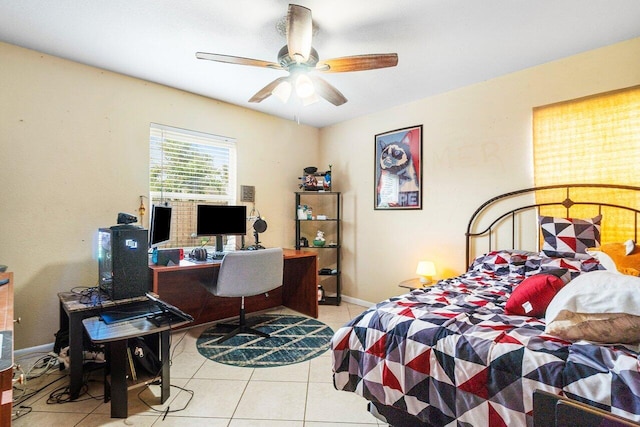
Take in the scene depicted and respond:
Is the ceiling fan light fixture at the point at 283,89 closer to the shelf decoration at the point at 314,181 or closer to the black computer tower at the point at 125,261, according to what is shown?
the black computer tower at the point at 125,261

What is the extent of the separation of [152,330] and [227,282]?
879mm

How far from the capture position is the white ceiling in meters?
1.85

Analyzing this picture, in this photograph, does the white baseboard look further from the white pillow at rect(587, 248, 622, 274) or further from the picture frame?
the white pillow at rect(587, 248, 622, 274)

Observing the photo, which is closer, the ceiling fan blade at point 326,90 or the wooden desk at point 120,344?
the wooden desk at point 120,344

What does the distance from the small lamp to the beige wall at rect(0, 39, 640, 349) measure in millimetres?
181

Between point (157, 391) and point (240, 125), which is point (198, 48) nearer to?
point (240, 125)

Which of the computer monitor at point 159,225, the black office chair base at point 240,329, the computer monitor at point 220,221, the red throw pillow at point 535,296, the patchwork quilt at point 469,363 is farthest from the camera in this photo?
the computer monitor at point 220,221

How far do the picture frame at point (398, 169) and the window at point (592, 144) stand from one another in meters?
1.09

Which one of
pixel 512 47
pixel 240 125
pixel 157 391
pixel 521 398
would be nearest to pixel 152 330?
pixel 157 391

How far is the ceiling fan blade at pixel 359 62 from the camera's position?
6.13 feet

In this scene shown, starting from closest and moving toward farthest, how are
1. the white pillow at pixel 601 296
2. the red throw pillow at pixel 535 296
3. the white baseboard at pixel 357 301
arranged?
the white pillow at pixel 601 296, the red throw pillow at pixel 535 296, the white baseboard at pixel 357 301

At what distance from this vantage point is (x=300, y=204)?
13.8 ft

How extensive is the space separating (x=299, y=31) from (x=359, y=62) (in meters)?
0.44

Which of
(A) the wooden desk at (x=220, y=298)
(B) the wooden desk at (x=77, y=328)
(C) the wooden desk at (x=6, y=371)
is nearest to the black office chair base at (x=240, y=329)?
(A) the wooden desk at (x=220, y=298)
